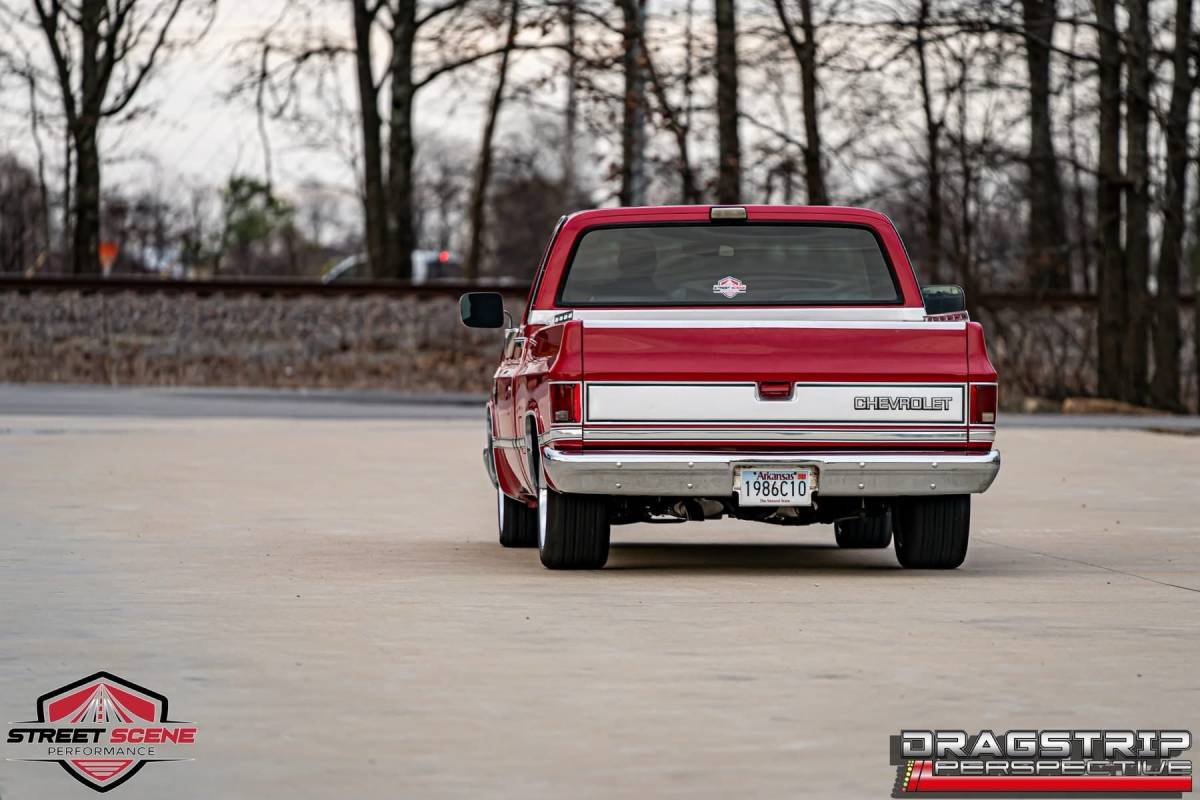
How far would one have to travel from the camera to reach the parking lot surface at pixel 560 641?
672 centimetres

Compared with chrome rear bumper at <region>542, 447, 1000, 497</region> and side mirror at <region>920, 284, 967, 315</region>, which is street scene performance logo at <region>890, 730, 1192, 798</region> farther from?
side mirror at <region>920, 284, 967, 315</region>

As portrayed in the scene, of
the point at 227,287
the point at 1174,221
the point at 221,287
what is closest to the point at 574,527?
the point at 1174,221

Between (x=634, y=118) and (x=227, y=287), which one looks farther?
(x=227, y=287)

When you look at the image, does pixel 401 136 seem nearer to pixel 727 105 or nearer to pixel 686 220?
pixel 727 105

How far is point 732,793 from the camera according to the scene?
6262 millimetres

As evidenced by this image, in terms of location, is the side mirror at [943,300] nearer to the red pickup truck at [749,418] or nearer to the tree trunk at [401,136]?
the red pickup truck at [749,418]

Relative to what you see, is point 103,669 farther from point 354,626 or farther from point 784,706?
point 784,706

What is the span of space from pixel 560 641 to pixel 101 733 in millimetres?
2448

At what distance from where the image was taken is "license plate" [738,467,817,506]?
11.4 metres

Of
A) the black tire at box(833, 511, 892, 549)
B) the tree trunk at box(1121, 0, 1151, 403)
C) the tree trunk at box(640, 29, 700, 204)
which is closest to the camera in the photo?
the black tire at box(833, 511, 892, 549)

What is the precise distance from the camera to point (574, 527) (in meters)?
11.9

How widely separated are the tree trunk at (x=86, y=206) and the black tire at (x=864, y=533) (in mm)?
35289

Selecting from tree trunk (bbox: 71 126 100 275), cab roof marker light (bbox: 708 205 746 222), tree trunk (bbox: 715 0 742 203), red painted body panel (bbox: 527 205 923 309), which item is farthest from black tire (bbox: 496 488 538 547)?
tree trunk (bbox: 71 126 100 275)

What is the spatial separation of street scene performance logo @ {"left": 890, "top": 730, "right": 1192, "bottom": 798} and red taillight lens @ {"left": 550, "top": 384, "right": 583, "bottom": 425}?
14.5ft
